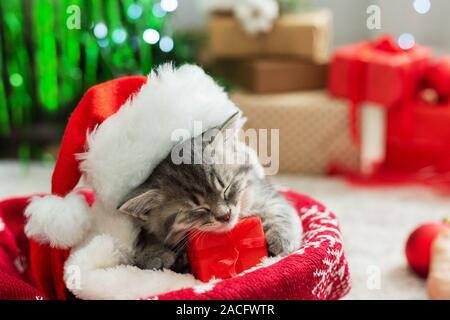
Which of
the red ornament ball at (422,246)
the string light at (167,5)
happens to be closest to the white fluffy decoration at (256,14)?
the string light at (167,5)

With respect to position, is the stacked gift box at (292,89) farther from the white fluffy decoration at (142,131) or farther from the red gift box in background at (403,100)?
the white fluffy decoration at (142,131)

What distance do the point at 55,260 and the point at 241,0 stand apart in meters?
1.41

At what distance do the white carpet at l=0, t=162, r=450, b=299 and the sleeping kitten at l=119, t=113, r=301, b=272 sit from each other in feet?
1.35

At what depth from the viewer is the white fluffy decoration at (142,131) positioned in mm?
1094

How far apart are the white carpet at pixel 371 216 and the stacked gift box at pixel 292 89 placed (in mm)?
111

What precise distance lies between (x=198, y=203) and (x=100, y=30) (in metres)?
1.29

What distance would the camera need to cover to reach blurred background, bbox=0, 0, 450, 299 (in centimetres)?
215

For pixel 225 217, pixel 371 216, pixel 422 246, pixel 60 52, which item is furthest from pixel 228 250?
pixel 60 52

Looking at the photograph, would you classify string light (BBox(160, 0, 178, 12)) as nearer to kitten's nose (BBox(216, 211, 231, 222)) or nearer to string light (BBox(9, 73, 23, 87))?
string light (BBox(9, 73, 23, 87))

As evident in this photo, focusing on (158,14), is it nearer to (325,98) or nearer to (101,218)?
(325,98)

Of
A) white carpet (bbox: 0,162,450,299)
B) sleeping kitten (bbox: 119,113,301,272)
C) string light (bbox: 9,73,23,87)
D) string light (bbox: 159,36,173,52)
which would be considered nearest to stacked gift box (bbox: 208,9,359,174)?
white carpet (bbox: 0,162,450,299)

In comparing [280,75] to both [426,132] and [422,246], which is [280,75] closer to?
[426,132]

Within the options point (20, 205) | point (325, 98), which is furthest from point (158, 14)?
→ point (20, 205)

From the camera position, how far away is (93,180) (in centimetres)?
113
